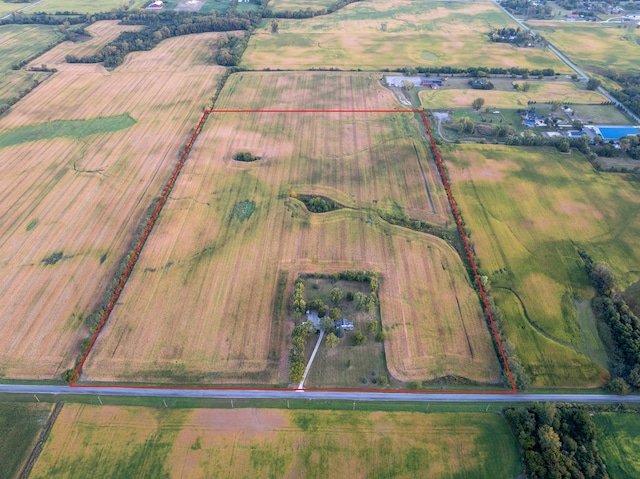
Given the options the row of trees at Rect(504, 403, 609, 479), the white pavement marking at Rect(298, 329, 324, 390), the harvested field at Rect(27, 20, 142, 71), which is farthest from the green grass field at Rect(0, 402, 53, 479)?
the harvested field at Rect(27, 20, 142, 71)

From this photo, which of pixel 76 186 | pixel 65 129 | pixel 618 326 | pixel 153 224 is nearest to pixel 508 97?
pixel 618 326

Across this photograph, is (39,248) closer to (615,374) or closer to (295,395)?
(295,395)

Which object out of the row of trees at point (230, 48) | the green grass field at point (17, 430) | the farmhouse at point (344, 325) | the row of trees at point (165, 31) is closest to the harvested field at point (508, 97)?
the row of trees at point (230, 48)

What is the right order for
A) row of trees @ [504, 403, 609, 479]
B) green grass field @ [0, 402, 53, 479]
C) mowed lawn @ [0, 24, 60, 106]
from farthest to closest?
mowed lawn @ [0, 24, 60, 106], green grass field @ [0, 402, 53, 479], row of trees @ [504, 403, 609, 479]

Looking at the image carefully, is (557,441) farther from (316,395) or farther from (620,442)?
(316,395)

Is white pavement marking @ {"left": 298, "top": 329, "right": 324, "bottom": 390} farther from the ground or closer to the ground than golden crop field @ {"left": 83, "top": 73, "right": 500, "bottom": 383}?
closer to the ground

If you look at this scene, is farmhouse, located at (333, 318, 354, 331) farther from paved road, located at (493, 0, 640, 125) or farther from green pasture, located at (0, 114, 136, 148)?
paved road, located at (493, 0, 640, 125)
